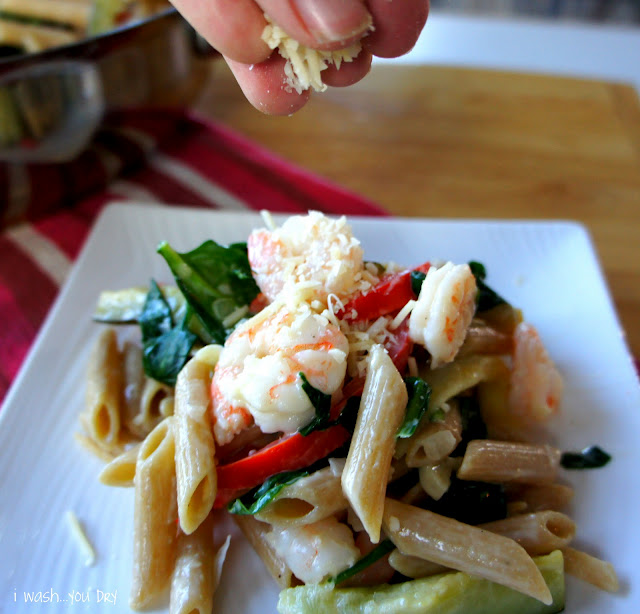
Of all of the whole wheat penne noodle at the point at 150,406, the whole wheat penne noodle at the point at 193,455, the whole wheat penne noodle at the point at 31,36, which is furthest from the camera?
the whole wheat penne noodle at the point at 31,36

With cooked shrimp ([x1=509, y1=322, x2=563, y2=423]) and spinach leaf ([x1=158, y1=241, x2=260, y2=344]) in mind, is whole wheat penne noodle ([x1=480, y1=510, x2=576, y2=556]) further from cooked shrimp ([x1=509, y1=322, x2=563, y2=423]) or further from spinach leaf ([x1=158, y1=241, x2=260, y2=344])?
spinach leaf ([x1=158, y1=241, x2=260, y2=344])

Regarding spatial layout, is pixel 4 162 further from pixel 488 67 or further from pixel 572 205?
pixel 488 67

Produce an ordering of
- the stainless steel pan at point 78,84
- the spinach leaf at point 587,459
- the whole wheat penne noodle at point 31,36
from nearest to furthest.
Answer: the spinach leaf at point 587,459 < the stainless steel pan at point 78,84 < the whole wheat penne noodle at point 31,36

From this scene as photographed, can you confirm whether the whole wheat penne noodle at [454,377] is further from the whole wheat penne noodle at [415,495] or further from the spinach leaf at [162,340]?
the spinach leaf at [162,340]

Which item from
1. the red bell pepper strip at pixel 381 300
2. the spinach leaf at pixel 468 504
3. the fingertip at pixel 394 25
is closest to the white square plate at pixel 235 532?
the spinach leaf at pixel 468 504

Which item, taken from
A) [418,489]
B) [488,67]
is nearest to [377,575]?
[418,489]

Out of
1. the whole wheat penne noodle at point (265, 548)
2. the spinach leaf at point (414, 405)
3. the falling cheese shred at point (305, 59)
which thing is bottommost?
the whole wheat penne noodle at point (265, 548)

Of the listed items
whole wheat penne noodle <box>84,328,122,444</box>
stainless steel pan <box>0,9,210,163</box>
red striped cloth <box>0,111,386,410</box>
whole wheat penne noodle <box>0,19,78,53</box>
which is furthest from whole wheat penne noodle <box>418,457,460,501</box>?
whole wheat penne noodle <box>0,19,78,53</box>
